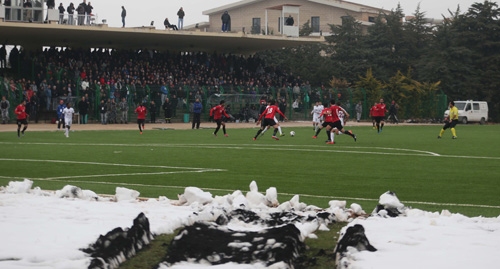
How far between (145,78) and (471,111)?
27511 millimetres

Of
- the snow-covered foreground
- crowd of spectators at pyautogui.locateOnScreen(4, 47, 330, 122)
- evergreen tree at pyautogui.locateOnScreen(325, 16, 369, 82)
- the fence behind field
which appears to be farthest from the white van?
the snow-covered foreground

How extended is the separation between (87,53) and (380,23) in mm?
35635

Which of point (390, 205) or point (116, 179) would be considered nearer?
point (390, 205)

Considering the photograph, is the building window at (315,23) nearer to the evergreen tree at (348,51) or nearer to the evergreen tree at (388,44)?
the evergreen tree at (348,51)

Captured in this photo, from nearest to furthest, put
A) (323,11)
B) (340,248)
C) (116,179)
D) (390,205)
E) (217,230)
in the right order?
(340,248) → (217,230) → (390,205) → (116,179) → (323,11)

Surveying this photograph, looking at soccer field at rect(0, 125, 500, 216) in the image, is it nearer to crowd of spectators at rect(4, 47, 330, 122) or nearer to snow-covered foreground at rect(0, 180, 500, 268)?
snow-covered foreground at rect(0, 180, 500, 268)

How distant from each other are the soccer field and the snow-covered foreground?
83.5 inches

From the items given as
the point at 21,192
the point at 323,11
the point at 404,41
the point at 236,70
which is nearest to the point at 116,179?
the point at 21,192

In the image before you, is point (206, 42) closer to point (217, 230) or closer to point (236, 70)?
point (236, 70)

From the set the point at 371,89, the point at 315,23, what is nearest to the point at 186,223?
the point at 371,89

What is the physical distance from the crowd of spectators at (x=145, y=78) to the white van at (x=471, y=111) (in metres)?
12.4

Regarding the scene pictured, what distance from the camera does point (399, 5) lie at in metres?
86.3

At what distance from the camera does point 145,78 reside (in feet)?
189

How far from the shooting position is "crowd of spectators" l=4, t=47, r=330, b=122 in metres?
52.1
